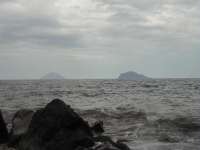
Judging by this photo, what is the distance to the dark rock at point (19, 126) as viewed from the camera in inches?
589

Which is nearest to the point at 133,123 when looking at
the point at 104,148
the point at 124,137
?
the point at 124,137

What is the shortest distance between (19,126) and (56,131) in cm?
418

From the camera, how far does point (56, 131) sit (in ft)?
42.2

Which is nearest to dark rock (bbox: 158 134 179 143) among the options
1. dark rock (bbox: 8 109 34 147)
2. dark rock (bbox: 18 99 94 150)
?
dark rock (bbox: 18 99 94 150)

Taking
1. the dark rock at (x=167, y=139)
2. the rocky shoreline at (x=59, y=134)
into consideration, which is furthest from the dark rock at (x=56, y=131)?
the dark rock at (x=167, y=139)

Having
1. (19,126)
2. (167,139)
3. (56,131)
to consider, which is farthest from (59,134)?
(167,139)

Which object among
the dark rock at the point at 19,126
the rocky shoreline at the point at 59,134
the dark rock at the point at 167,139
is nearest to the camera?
the rocky shoreline at the point at 59,134

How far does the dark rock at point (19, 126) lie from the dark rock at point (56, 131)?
1134 millimetres

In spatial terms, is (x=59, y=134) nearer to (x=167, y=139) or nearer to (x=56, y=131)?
(x=56, y=131)

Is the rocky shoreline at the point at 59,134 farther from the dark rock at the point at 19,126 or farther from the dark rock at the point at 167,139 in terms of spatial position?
the dark rock at the point at 167,139

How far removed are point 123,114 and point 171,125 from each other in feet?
22.7

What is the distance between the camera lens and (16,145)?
14.6 metres

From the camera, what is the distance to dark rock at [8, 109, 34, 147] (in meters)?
15.0

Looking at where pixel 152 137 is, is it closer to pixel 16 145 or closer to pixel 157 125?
pixel 157 125
